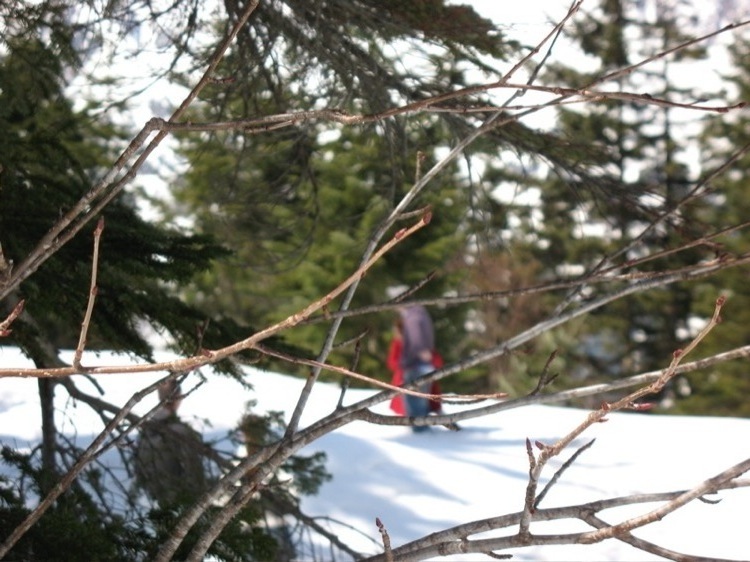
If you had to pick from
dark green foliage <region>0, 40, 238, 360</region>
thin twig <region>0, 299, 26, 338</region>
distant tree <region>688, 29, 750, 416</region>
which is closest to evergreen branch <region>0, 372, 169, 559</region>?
thin twig <region>0, 299, 26, 338</region>

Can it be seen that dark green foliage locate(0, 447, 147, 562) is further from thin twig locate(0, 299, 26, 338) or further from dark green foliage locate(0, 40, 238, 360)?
thin twig locate(0, 299, 26, 338)

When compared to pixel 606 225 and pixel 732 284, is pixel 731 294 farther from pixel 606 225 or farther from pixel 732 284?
pixel 606 225

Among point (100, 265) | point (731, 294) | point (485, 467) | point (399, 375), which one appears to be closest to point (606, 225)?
point (731, 294)

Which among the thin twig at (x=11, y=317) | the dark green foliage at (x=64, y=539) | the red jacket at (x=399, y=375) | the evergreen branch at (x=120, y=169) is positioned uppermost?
the red jacket at (x=399, y=375)

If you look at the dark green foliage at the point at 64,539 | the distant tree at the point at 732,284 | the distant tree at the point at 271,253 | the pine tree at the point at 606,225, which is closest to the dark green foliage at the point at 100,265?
the distant tree at the point at 271,253

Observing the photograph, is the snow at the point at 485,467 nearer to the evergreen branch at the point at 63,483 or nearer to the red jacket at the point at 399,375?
the red jacket at the point at 399,375

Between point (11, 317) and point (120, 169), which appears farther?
point (120, 169)

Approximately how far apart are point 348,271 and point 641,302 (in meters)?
10.8

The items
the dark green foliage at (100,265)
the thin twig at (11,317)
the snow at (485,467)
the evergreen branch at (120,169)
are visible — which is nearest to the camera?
the thin twig at (11,317)

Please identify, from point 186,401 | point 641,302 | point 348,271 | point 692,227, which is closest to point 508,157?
point 692,227

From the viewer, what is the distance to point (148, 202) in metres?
15.1

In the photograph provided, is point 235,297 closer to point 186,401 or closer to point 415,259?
point 415,259

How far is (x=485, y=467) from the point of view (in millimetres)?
6891

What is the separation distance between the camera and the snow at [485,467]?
4.98 metres
